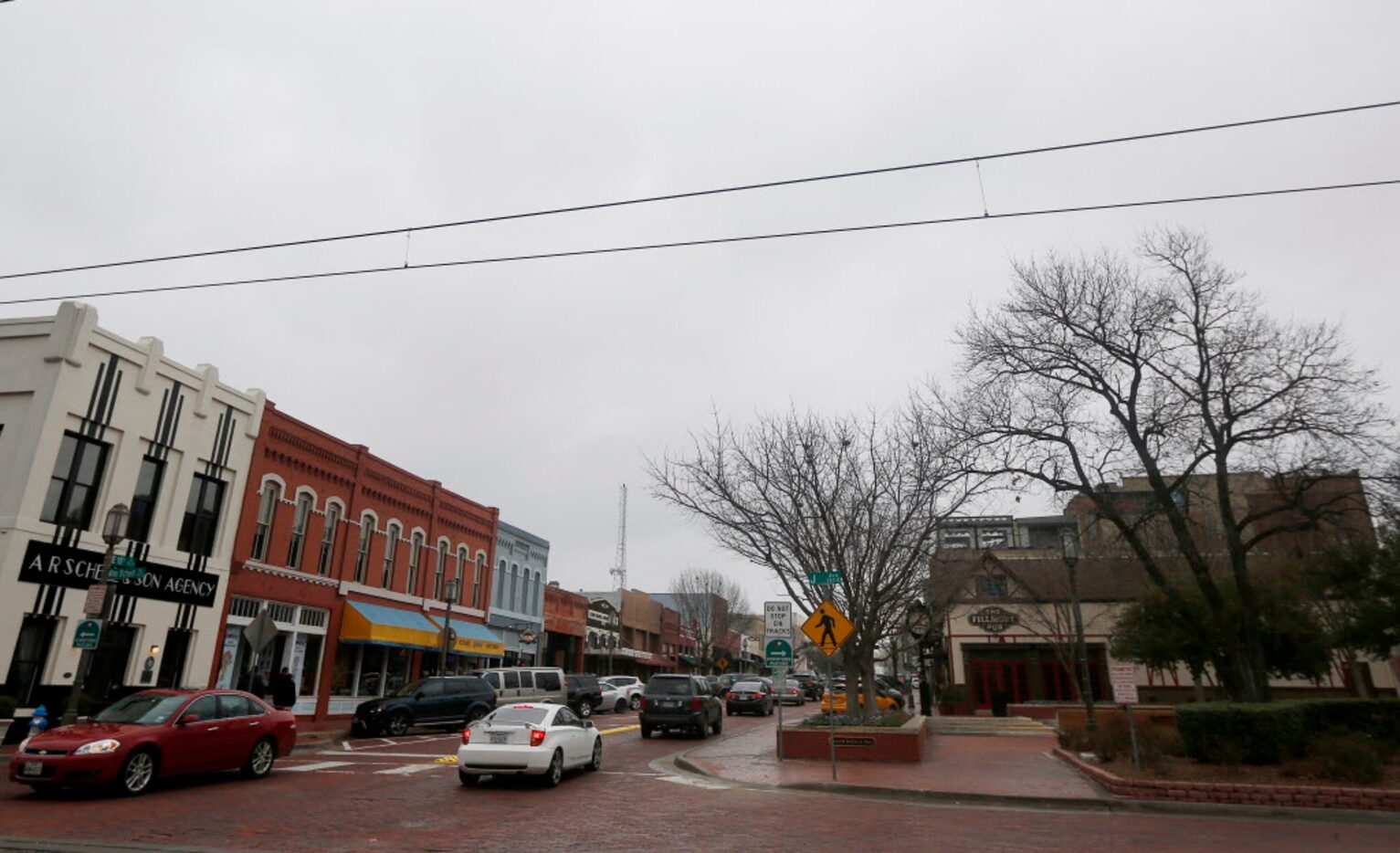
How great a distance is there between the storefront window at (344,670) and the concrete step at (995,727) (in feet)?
67.3

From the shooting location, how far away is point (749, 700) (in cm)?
3712

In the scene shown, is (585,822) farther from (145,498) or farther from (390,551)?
(390,551)

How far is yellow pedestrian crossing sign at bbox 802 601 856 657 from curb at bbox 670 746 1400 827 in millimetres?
2442

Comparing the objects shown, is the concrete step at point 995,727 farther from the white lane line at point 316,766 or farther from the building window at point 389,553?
the building window at point 389,553

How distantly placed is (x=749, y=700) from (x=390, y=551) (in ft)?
56.0

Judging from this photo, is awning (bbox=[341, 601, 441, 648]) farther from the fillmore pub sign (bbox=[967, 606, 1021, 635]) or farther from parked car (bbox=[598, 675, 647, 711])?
the fillmore pub sign (bbox=[967, 606, 1021, 635])

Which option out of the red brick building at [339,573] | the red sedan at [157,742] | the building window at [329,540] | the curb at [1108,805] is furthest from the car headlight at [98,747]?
the building window at [329,540]

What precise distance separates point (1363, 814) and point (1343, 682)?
31161 millimetres

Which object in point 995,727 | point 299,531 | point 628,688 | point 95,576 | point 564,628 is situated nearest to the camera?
point 95,576

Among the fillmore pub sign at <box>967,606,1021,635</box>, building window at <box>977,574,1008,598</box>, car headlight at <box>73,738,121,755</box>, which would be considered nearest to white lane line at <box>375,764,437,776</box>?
car headlight at <box>73,738,121,755</box>

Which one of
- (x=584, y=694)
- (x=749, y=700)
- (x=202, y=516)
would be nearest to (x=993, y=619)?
(x=749, y=700)

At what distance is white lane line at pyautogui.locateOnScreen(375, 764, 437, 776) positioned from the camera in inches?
595

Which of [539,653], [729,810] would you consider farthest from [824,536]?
[539,653]

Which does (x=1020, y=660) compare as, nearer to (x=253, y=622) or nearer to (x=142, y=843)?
(x=253, y=622)
